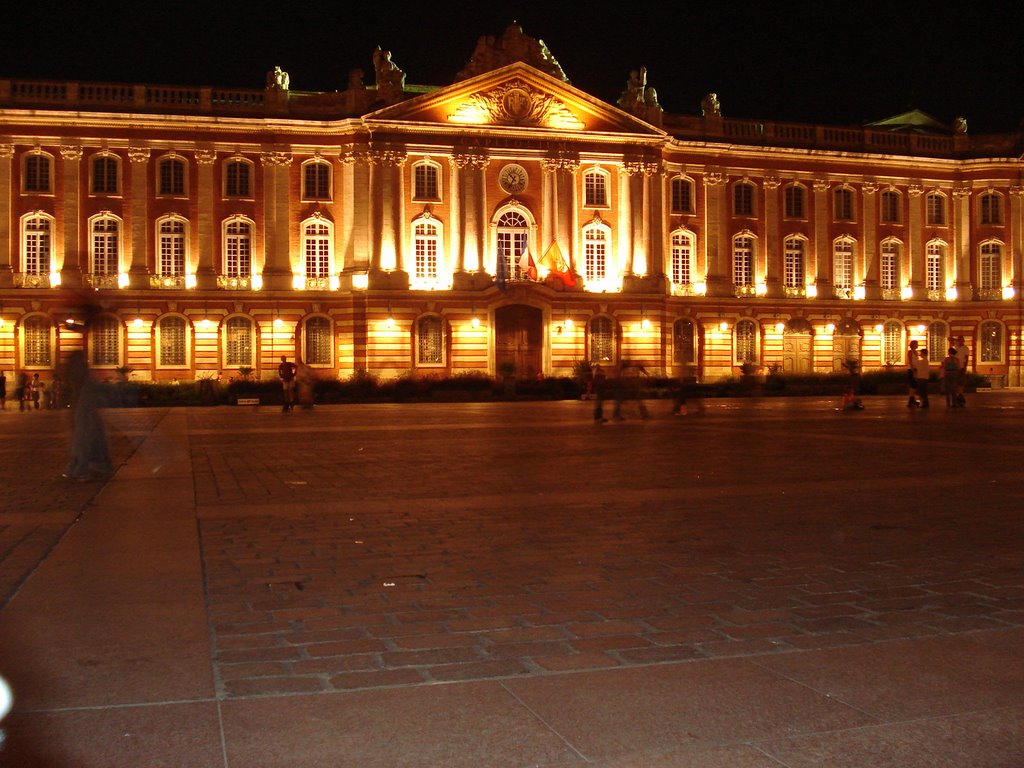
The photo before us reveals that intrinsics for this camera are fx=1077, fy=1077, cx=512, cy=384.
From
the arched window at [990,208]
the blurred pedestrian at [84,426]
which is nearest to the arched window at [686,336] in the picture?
the arched window at [990,208]

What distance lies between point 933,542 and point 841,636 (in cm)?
309

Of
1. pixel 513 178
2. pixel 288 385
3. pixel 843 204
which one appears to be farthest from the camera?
pixel 843 204

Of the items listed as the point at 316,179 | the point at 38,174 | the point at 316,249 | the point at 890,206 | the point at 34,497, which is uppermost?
the point at 316,179

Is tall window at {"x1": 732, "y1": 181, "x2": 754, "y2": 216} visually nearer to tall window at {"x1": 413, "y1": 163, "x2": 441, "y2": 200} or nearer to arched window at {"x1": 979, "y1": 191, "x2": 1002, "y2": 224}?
arched window at {"x1": 979, "y1": 191, "x2": 1002, "y2": 224}

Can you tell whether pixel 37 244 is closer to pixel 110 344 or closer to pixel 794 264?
pixel 110 344

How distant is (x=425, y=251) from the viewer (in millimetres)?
49906

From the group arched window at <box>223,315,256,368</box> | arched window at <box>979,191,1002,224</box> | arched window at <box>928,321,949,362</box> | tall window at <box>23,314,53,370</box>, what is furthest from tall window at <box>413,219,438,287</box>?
arched window at <box>979,191,1002,224</box>

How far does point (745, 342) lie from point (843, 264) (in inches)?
285

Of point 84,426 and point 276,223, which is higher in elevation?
point 276,223

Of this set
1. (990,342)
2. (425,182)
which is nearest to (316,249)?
(425,182)

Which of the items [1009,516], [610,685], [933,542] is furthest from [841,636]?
[1009,516]

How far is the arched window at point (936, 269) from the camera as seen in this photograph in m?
58.8

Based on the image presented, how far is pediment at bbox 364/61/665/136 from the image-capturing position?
4878 cm

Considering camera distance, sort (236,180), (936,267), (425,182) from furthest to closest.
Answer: (936,267), (425,182), (236,180)
